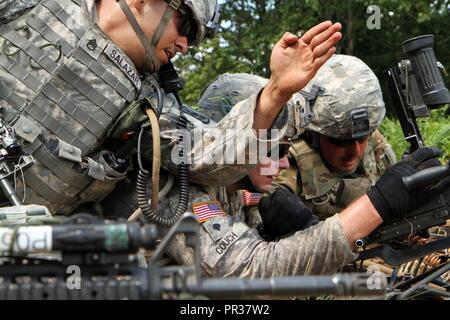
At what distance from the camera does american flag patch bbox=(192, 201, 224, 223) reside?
3.84 metres

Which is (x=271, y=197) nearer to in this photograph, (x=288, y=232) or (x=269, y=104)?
(x=288, y=232)

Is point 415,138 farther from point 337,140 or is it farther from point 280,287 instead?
point 280,287

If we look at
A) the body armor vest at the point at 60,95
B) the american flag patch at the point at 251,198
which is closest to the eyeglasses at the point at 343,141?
the american flag patch at the point at 251,198

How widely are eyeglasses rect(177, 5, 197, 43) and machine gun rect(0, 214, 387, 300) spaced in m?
2.10

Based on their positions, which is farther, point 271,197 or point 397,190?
point 271,197

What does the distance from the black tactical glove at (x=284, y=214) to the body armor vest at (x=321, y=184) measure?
42.4 inches

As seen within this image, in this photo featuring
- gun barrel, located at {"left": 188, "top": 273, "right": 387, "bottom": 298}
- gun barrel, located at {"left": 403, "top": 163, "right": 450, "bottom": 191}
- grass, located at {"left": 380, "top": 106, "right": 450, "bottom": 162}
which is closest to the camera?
gun barrel, located at {"left": 188, "top": 273, "right": 387, "bottom": 298}

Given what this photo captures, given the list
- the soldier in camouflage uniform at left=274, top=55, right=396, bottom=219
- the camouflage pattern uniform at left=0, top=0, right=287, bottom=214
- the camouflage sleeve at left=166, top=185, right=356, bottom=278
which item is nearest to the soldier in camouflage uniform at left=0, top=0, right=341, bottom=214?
the camouflage pattern uniform at left=0, top=0, right=287, bottom=214

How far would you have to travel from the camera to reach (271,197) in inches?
162

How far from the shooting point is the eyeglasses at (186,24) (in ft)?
12.7

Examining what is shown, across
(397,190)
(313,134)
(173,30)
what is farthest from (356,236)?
(313,134)

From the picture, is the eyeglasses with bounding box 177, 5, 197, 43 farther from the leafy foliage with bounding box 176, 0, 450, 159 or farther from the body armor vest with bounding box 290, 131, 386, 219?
the leafy foliage with bounding box 176, 0, 450, 159
